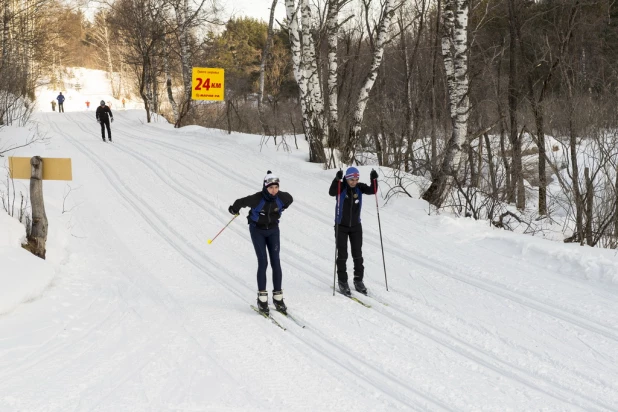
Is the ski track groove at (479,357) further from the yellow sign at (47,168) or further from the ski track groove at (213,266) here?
the yellow sign at (47,168)

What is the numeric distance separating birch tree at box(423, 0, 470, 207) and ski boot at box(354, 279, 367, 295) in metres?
4.56

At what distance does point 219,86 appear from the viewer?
2034 centimetres

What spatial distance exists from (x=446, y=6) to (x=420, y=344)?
317 inches

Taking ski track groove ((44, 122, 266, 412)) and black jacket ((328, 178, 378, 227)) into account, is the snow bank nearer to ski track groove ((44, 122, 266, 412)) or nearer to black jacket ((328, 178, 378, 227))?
ski track groove ((44, 122, 266, 412))

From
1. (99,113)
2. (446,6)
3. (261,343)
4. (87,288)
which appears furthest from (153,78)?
(261,343)

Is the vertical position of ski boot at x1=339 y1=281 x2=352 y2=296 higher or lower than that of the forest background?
lower

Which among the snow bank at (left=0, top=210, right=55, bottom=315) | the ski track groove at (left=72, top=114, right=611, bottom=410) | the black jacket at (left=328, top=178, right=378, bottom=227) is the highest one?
the black jacket at (left=328, top=178, right=378, bottom=227)

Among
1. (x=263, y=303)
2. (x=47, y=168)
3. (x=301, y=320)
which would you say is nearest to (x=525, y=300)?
(x=301, y=320)

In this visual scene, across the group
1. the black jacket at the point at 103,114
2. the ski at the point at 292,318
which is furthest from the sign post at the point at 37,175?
the black jacket at the point at 103,114

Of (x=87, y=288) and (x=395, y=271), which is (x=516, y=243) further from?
(x=87, y=288)

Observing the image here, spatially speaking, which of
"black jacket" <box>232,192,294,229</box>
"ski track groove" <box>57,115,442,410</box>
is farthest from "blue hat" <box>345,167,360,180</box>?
"ski track groove" <box>57,115,442,410</box>

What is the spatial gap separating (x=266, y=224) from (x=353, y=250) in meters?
1.46

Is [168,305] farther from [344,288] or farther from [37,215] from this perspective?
[37,215]

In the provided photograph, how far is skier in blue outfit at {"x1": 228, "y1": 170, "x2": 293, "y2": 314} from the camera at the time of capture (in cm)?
609
